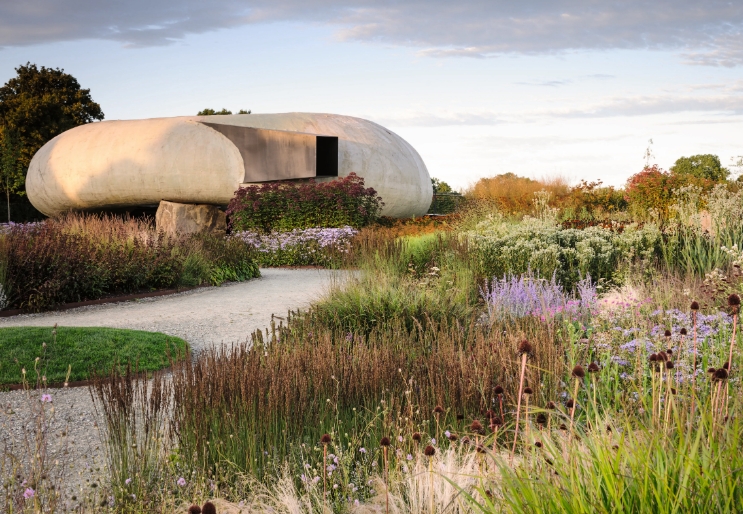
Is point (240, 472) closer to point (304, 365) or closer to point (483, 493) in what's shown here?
point (304, 365)

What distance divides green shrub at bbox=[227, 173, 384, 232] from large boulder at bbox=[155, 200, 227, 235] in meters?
2.73

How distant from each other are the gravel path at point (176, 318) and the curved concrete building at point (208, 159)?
931cm

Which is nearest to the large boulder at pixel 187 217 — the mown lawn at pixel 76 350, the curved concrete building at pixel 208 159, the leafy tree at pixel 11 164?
the curved concrete building at pixel 208 159

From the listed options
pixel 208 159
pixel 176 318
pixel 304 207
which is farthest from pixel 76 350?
pixel 208 159

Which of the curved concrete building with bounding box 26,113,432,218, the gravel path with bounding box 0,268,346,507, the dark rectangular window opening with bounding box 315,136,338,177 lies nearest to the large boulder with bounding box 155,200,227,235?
the curved concrete building with bounding box 26,113,432,218

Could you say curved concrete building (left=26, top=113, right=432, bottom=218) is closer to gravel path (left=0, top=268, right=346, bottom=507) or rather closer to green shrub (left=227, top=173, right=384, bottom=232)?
green shrub (left=227, top=173, right=384, bottom=232)

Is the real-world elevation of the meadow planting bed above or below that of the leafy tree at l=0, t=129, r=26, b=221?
below

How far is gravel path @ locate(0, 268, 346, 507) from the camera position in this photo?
4.68 metres

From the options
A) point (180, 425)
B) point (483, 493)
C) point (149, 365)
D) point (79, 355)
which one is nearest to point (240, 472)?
point (180, 425)

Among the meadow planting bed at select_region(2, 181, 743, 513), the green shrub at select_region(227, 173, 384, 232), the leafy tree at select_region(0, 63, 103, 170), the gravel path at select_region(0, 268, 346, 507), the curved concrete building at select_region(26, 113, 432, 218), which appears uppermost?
the leafy tree at select_region(0, 63, 103, 170)

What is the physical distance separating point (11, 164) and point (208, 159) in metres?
11.8

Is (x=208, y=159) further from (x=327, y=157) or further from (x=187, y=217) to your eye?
(x=327, y=157)

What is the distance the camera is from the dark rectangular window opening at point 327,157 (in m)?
21.6

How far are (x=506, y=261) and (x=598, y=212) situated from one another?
9760 mm
